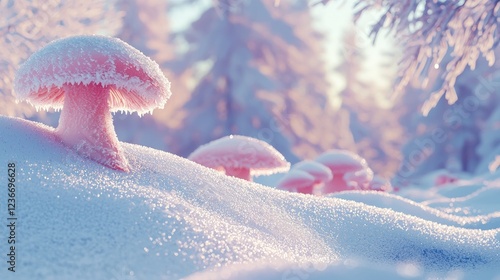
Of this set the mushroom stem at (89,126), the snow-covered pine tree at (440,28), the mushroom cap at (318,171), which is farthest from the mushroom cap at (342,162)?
the mushroom stem at (89,126)

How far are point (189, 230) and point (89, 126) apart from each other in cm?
92

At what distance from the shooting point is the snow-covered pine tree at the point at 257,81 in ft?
58.2

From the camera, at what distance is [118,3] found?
21.7 m

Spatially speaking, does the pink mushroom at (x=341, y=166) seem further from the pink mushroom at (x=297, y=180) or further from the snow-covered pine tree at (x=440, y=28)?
the snow-covered pine tree at (x=440, y=28)

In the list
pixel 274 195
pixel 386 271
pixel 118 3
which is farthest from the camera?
pixel 118 3

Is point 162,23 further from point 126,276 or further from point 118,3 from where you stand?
point 126,276

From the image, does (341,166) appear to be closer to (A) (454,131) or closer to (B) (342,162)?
(B) (342,162)

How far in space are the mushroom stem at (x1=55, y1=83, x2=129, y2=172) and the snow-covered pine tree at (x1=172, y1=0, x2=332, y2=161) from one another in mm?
14684

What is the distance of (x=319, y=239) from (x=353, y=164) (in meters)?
3.78

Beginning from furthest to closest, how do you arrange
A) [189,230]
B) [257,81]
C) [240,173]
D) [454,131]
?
[454,131] → [257,81] → [240,173] → [189,230]

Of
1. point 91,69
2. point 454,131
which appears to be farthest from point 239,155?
point 454,131

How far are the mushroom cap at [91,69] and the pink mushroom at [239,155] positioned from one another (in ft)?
5.48

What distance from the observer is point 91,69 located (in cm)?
244

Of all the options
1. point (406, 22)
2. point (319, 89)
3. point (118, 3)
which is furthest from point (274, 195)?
point (118, 3)
